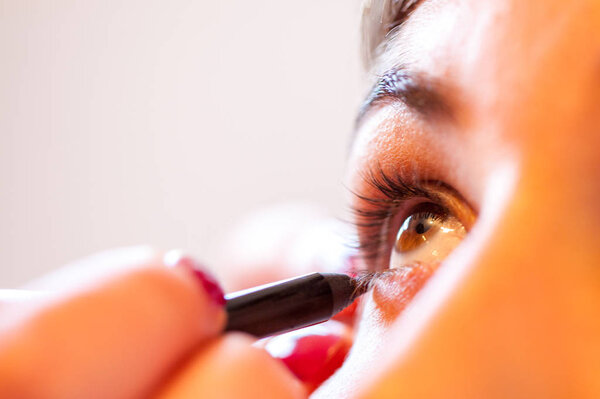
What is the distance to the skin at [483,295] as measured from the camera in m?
0.29

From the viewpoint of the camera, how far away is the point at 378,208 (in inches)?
23.0

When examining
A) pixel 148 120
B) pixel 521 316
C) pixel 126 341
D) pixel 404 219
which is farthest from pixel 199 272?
pixel 148 120

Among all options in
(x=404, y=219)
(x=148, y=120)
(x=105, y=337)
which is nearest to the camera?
(x=105, y=337)

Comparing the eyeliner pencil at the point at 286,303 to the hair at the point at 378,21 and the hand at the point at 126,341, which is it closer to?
the hand at the point at 126,341

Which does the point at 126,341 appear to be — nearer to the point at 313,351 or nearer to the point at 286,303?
the point at 286,303

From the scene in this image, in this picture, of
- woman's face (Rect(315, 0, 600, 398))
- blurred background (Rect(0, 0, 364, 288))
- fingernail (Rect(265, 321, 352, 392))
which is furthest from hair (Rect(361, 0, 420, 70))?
blurred background (Rect(0, 0, 364, 288))

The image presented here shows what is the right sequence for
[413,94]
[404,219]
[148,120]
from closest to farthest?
[413,94] → [404,219] → [148,120]

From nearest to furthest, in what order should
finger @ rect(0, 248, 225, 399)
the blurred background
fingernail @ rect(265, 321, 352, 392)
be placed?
finger @ rect(0, 248, 225, 399) < fingernail @ rect(265, 321, 352, 392) < the blurred background

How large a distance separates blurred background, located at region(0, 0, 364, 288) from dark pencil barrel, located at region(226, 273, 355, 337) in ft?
3.48

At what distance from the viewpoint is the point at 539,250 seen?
33 centimetres

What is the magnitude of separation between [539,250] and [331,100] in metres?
1.16

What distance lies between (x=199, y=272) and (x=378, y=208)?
0.28m

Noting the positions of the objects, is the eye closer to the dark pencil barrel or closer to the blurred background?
the dark pencil barrel

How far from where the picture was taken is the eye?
1.68 ft
